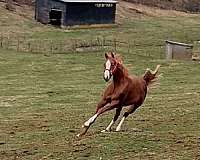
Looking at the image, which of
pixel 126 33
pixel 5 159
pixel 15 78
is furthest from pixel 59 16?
pixel 5 159

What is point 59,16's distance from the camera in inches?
2435

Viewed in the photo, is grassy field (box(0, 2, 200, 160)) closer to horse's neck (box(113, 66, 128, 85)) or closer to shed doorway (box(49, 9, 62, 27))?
horse's neck (box(113, 66, 128, 85))

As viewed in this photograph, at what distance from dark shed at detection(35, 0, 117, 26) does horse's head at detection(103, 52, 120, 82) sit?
48.4 metres

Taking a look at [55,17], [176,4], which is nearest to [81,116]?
[55,17]

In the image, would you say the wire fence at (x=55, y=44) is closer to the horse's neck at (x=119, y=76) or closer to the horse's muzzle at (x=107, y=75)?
the horse's neck at (x=119, y=76)

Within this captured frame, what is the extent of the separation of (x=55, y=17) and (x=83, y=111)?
43102 mm

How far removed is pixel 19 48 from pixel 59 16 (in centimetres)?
1768

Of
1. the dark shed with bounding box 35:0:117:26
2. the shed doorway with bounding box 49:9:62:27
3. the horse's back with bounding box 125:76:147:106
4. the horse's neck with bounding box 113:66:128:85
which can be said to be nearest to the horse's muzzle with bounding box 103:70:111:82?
the horse's neck with bounding box 113:66:128:85

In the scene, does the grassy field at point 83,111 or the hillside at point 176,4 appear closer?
the grassy field at point 83,111

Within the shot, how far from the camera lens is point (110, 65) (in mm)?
12578

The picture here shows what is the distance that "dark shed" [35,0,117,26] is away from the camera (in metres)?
61.1

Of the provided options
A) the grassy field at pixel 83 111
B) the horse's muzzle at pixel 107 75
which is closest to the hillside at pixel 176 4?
the grassy field at pixel 83 111

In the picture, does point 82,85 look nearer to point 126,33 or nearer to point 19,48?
point 19,48

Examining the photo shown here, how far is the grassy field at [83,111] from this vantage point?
40.6 ft
